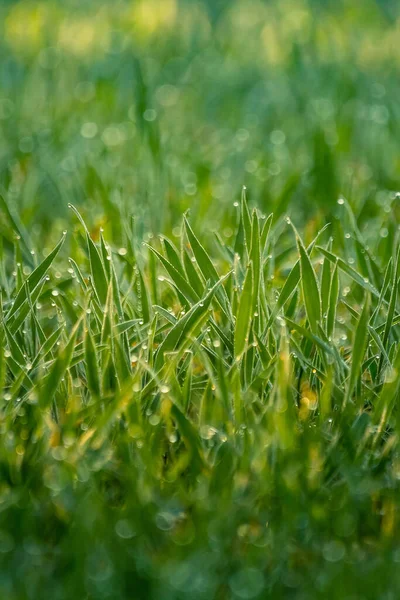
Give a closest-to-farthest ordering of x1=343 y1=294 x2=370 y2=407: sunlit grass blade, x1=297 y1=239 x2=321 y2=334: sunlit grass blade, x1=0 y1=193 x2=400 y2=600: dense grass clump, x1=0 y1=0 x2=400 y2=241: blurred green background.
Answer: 1. x1=0 y1=193 x2=400 y2=600: dense grass clump
2. x1=343 y1=294 x2=370 y2=407: sunlit grass blade
3. x1=297 y1=239 x2=321 y2=334: sunlit grass blade
4. x1=0 y1=0 x2=400 y2=241: blurred green background

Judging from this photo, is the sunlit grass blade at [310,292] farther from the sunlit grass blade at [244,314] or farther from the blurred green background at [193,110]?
the blurred green background at [193,110]

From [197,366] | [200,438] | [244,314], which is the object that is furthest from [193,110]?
[200,438]

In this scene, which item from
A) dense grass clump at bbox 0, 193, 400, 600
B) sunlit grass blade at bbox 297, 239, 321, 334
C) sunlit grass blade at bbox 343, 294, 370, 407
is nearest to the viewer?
dense grass clump at bbox 0, 193, 400, 600

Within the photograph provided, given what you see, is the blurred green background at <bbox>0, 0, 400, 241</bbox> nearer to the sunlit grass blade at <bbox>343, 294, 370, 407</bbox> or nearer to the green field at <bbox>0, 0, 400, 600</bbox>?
the green field at <bbox>0, 0, 400, 600</bbox>

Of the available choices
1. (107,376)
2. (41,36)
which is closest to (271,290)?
(107,376)

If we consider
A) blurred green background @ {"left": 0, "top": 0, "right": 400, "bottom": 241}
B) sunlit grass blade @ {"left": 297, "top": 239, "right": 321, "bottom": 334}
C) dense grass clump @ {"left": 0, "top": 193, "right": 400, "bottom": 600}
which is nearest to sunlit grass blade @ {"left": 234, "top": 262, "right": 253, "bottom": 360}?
dense grass clump @ {"left": 0, "top": 193, "right": 400, "bottom": 600}

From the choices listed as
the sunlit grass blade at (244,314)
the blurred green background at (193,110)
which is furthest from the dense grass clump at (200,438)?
the blurred green background at (193,110)

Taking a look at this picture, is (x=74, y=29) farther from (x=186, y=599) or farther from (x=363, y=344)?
(x=186, y=599)
